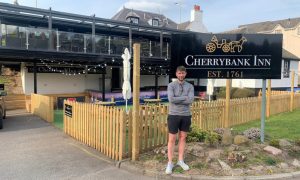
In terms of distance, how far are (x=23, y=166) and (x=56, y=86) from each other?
1506 centimetres

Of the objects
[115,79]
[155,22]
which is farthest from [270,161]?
[155,22]

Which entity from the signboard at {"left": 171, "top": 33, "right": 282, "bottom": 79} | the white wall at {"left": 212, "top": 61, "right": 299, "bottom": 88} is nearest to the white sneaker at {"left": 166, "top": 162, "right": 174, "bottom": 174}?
the signboard at {"left": 171, "top": 33, "right": 282, "bottom": 79}

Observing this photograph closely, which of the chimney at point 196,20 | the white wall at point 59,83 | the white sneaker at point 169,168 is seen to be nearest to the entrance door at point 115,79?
the white wall at point 59,83

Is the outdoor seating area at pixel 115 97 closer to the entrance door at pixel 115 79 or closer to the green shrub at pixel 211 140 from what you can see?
the entrance door at pixel 115 79

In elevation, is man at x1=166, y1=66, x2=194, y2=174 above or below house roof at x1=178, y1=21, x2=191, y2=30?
below

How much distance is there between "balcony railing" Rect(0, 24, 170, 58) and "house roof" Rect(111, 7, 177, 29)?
13.3 metres

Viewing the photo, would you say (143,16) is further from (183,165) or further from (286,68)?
(183,165)

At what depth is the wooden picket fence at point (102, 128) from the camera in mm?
5832

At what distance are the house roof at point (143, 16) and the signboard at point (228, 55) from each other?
2561 cm

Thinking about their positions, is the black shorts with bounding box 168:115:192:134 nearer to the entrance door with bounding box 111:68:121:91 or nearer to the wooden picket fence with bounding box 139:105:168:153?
the wooden picket fence with bounding box 139:105:168:153

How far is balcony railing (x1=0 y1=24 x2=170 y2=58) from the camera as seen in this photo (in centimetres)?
1448

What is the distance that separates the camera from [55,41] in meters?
16.0

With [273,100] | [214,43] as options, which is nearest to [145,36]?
[273,100]

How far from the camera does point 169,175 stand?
4934 mm
